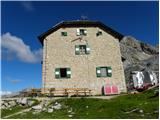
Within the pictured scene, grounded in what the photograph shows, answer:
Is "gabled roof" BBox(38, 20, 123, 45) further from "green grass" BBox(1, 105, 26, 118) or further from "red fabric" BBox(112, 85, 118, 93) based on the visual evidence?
"green grass" BBox(1, 105, 26, 118)

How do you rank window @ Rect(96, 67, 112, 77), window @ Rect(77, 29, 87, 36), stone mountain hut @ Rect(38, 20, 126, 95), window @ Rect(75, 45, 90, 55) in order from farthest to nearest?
window @ Rect(77, 29, 87, 36) → window @ Rect(75, 45, 90, 55) → window @ Rect(96, 67, 112, 77) → stone mountain hut @ Rect(38, 20, 126, 95)

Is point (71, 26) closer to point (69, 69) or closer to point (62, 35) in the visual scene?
point (62, 35)

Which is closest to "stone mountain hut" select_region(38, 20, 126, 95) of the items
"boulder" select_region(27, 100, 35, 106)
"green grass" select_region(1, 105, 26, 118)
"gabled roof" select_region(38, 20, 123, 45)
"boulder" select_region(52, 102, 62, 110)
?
"gabled roof" select_region(38, 20, 123, 45)

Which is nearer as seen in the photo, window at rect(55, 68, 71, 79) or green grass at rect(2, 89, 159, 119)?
green grass at rect(2, 89, 159, 119)

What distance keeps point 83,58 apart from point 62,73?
2.82m

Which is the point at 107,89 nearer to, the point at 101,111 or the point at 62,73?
the point at 62,73

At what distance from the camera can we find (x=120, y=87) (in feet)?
98.5

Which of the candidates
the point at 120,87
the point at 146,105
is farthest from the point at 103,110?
the point at 120,87

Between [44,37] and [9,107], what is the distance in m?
10.4

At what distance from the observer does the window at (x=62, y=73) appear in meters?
29.6

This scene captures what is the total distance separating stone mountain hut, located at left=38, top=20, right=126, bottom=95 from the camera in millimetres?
29609

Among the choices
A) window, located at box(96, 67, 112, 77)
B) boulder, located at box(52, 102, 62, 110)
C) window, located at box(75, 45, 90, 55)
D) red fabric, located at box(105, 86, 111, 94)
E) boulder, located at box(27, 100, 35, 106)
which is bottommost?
boulder, located at box(52, 102, 62, 110)

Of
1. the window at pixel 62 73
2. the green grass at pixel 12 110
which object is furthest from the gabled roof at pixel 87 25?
the green grass at pixel 12 110

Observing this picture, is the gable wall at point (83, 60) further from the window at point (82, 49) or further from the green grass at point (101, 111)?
the green grass at point (101, 111)
